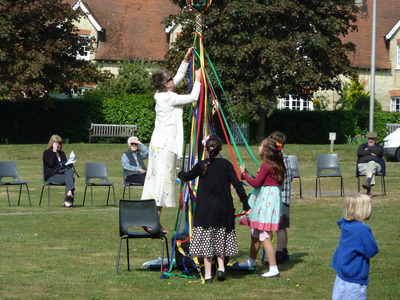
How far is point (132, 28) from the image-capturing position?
52188 mm

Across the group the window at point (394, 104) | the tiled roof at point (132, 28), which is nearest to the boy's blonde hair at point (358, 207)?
the tiled roof at point (132, 28)

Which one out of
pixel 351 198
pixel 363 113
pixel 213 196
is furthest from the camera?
pixel 363 113

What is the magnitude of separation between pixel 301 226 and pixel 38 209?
555 centimetres

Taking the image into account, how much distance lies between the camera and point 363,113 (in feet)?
153

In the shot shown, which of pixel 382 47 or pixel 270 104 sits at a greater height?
pixel 382 47

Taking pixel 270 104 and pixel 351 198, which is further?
pixel 270 104

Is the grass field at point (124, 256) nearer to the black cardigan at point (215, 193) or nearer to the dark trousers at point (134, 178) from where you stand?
the black cardigan at point (215, 193)

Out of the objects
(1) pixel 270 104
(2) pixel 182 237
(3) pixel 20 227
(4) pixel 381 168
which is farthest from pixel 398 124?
(2) pixel 182 237

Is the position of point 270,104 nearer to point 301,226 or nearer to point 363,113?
point 363,113

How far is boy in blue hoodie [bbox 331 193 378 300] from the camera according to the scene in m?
7.25

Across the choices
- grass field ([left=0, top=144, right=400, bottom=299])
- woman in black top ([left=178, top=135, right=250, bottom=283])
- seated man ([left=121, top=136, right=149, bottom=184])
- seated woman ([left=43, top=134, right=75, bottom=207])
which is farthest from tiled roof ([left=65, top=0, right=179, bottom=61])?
woman in black top ([left=178, top=135, right=250, bottom=283])

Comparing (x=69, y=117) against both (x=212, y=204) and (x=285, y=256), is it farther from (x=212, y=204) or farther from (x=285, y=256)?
(x=212, y=204)

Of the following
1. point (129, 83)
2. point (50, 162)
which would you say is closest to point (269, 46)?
point (129, 83)

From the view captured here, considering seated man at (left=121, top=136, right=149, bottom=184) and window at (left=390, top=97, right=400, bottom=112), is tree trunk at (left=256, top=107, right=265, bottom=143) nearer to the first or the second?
window at (left=390, top=97, right=400, bottom=112)
